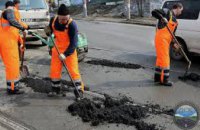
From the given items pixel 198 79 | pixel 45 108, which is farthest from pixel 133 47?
pixel 45 108

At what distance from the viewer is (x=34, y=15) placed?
1374 cm

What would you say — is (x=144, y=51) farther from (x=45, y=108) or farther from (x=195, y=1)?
(x=45, y=108)

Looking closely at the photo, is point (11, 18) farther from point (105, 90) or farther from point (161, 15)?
point (161, 15)

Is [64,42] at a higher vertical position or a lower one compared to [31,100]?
higher

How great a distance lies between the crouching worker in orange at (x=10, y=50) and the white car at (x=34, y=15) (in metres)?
5.65

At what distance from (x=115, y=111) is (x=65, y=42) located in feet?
5.43

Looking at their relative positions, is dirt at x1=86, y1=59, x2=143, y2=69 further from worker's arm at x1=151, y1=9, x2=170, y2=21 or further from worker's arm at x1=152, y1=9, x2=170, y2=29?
worker's arm at x1=151, y1=9, x2=170, y2=21

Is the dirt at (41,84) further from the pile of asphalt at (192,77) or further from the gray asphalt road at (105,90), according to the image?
the pile of asphalt at (192,77)

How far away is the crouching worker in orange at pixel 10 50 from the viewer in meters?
7.72

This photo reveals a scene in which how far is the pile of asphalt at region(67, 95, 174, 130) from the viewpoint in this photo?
6.03m

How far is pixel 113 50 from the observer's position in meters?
12.9

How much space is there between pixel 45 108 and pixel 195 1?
509 centimetres

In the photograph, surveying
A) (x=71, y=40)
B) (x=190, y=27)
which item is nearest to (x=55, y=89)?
(x=71, y=40)

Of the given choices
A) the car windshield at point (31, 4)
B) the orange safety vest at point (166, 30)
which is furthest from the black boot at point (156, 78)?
the car windshield at point (31, 4)
